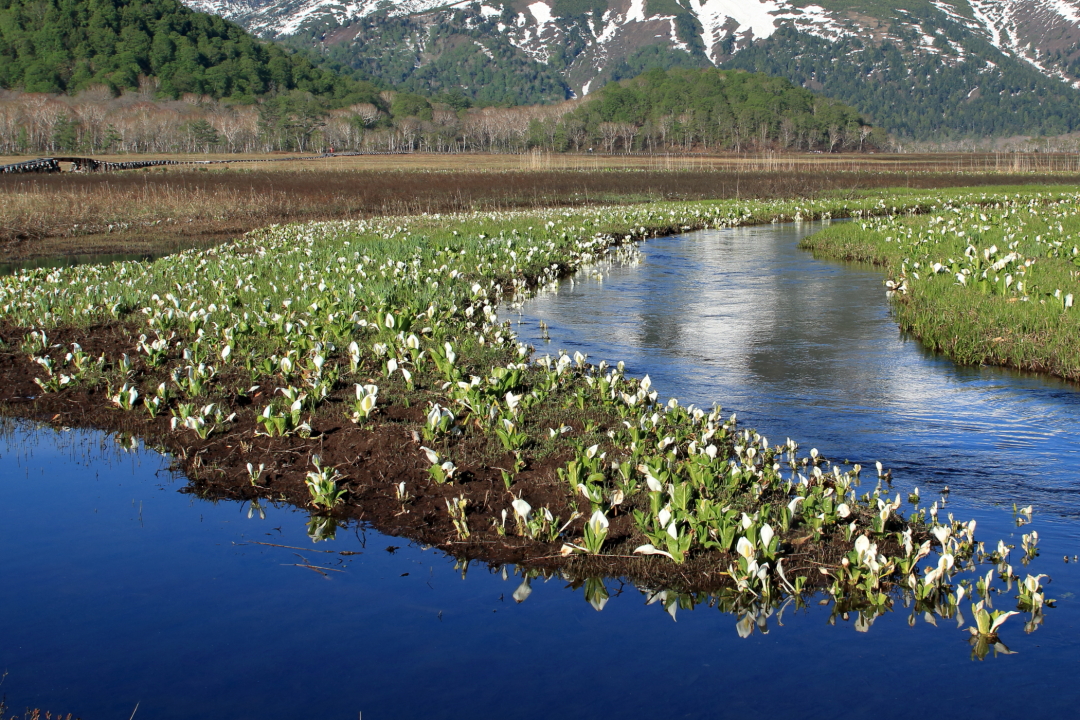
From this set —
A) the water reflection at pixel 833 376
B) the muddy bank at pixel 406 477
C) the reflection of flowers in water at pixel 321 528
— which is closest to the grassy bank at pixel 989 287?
the water reflection at pixel 833 376

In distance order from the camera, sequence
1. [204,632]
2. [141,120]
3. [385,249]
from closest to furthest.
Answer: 1. [204,632]
2. [385,249]
3. [141,120]

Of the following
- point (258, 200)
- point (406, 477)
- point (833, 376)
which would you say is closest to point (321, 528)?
point (406, 477)

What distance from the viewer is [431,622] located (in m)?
5.41

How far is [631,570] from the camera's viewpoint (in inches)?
238

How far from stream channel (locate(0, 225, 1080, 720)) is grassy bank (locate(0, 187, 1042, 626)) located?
0.31 metres

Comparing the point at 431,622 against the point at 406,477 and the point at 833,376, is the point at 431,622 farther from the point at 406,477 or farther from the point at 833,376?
the point at 833,376

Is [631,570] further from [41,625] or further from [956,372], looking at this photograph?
[956,372]

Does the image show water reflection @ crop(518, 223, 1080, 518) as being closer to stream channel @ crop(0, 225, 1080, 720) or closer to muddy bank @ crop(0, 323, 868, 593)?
stream channel @ crop(0, 225, 1080, 720)

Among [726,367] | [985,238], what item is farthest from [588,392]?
[985,238]

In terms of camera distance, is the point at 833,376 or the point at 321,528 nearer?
the point at 321,528

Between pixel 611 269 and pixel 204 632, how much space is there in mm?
17280

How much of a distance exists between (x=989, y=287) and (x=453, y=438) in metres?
10.0

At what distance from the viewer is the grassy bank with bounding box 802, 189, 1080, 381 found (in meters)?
11.7

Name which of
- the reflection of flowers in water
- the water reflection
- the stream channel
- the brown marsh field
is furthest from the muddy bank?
the brown marsh field
